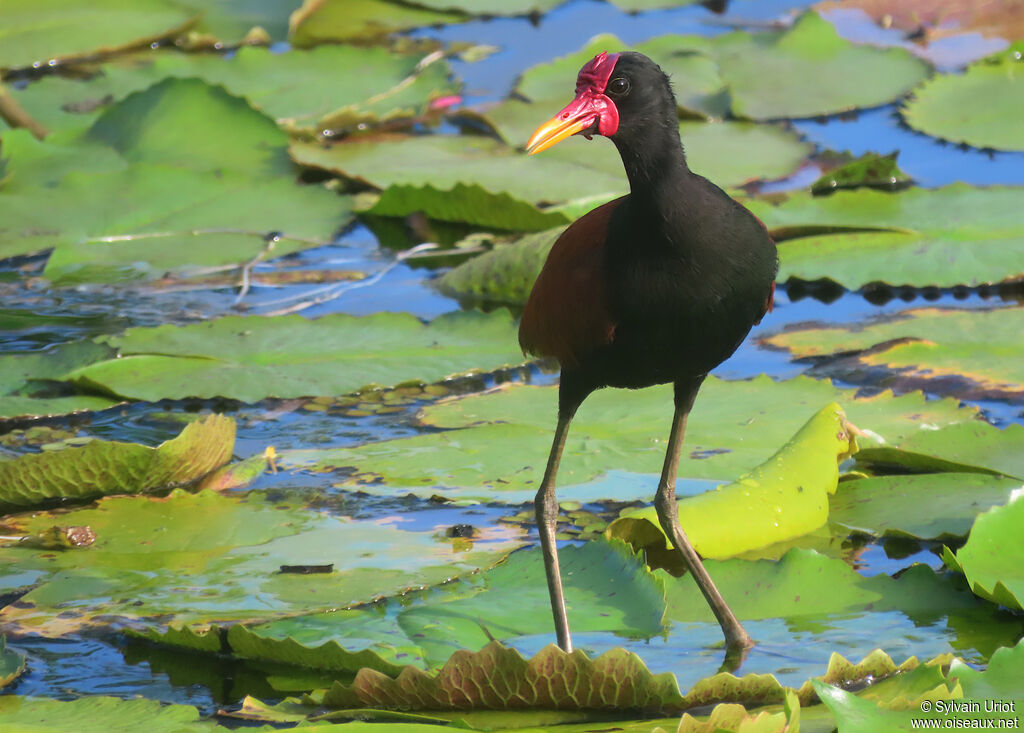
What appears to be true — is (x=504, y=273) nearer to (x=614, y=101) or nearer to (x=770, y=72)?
(x=614, y=101)

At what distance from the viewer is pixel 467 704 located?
79.1 inches

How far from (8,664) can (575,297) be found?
3.53 feet

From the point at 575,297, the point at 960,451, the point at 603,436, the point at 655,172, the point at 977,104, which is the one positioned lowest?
the point at 603,436

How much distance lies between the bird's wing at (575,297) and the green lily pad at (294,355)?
926mm

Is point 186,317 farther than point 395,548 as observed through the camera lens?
Yes

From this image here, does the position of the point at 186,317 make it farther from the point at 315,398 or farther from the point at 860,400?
the point at 860,400

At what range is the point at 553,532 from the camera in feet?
7.94

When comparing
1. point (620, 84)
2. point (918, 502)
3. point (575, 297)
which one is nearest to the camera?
point (620, 84)

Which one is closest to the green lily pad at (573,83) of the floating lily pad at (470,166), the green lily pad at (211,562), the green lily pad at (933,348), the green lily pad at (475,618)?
the floating lily pad at (470,166)

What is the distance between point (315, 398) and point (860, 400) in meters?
1.31

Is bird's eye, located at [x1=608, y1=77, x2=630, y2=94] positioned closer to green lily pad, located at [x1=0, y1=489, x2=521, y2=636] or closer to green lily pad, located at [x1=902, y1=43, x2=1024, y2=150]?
green lily pad, located at [x1=0, y1=489, x2=521, y2=636]

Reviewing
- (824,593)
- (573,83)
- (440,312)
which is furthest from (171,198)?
(824,593)

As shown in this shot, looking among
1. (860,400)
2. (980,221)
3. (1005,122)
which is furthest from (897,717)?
(1005,122)

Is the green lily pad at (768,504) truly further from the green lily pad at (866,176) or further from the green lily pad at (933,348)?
the green lily pad at (866,176)
